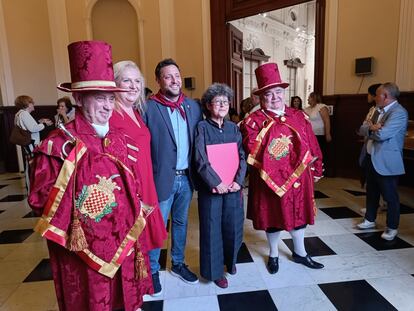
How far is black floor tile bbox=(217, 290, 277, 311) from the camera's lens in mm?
1816

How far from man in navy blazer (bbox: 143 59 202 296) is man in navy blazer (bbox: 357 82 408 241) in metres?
1.59

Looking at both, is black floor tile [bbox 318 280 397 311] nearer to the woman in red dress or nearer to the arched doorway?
the woman in red dress

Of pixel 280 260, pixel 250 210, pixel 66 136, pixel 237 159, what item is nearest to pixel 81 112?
pixel 66 136

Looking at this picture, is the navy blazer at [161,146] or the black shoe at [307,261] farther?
the black shoe at [307,261]

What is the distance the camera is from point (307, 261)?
87.8 inches

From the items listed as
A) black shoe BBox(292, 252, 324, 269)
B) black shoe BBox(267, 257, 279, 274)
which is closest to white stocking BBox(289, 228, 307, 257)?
black shoe BBox(292, 252, 324, 269)

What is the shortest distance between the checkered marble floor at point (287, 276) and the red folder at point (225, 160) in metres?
0.73

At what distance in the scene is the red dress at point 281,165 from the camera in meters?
1.99

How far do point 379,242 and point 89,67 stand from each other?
8.40 feet

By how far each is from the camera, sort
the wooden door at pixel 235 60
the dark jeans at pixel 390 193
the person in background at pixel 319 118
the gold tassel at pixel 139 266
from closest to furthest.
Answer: the gold tassel at pixel 139 266, the dark jeans at pixel 390 193, the person in background at pixel 319 118, the wooden door at pixel 235 60

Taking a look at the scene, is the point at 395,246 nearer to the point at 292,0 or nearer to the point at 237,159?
the point at 237,159

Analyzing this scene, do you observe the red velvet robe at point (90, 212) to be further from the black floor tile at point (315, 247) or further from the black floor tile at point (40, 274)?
the black floor tile at point (315, 247)

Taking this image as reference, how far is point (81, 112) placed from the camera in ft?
4.11

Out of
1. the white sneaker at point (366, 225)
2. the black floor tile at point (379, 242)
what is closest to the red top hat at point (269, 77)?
the black floor tile at point (379, 242)
